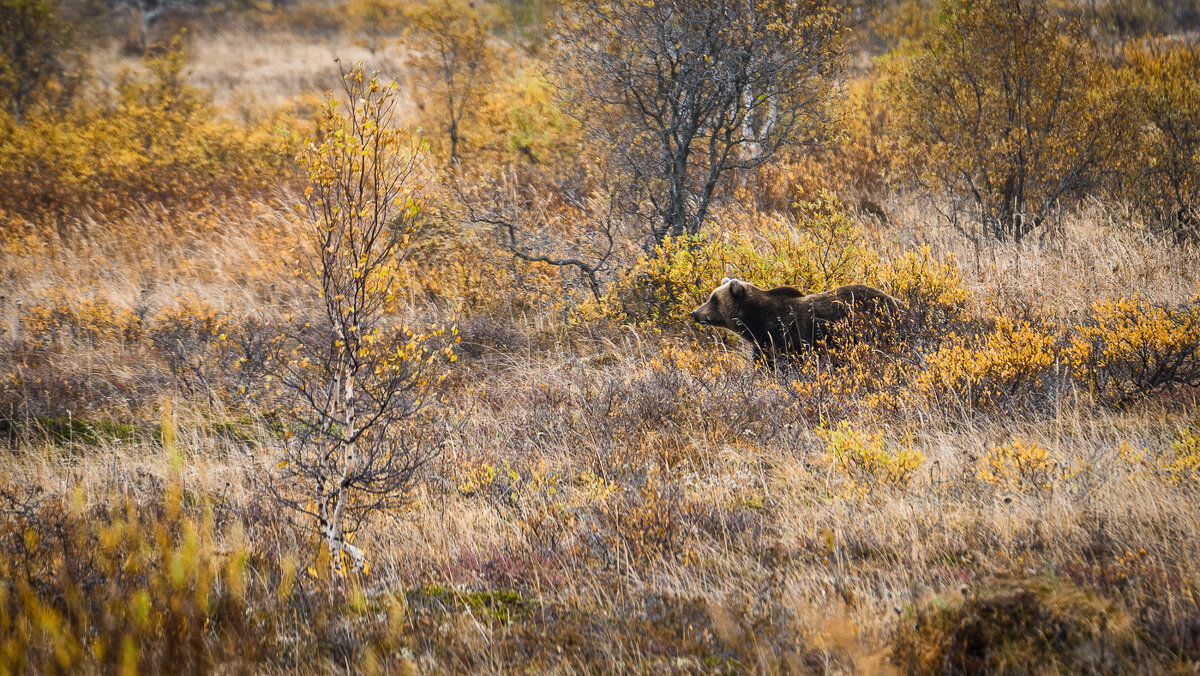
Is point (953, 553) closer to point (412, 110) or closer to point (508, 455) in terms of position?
point (508, 455)

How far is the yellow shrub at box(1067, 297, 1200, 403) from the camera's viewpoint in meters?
5.24

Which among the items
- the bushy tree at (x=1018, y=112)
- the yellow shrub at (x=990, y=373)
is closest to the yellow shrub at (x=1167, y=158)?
the bushy tree at (x=1018, y=112)

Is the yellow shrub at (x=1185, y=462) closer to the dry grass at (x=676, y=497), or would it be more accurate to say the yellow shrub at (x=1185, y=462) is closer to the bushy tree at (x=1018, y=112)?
the dry grass at (x=676, y=497)

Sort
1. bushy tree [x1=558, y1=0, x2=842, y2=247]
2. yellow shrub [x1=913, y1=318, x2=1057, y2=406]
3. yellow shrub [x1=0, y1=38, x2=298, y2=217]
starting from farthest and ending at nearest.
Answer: yellow shrub [x1=0, y1=38, x2=298, y2=217]
bushy tree [x1=558, y1=0, x2=842, y2=247]
yellow shrub [x1=913, y1=318, x2=1057, y2=406]

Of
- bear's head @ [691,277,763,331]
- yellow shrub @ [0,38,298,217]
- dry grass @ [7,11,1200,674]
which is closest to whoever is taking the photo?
dry grass @ [7,11,1200,674]

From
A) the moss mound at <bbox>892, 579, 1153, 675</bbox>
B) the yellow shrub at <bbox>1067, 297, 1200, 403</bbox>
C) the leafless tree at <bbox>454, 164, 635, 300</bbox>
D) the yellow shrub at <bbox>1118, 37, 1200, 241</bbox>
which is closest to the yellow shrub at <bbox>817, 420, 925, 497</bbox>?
the moss mound at <bbox>892, 579, 1153, 675</bbox>

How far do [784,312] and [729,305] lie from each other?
0.61m

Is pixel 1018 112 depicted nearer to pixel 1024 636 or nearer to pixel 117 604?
pixel 1024 636

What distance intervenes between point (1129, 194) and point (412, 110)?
67.1ft

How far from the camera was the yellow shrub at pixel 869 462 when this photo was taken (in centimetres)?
430

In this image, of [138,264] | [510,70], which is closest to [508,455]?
[138,264]

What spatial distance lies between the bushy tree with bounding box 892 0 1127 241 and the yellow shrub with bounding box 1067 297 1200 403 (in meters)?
4.97

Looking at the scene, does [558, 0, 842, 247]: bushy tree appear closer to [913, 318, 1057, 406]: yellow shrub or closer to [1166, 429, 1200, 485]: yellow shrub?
[913, 318, 1057, 406]: yellow shrub

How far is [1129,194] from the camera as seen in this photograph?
10211mm
